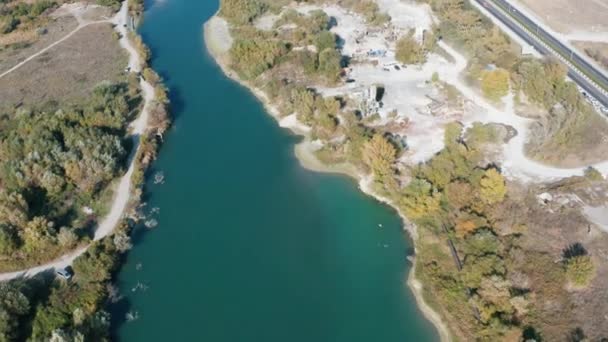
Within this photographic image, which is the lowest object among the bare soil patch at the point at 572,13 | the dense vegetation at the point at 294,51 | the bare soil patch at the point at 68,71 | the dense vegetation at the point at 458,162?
the bare soil patch at the point at 572,13

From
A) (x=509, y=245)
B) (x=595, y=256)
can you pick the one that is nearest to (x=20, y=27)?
(x=509, y=245)

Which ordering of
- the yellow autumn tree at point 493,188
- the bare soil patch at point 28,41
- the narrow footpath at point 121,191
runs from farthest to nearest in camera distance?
1. the bare soil patch at point 28,41
2. the yellow autumn tree at point 493,188
3. the narrow footpath at point 121,191

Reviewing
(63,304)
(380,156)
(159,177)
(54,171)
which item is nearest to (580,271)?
(380,156)

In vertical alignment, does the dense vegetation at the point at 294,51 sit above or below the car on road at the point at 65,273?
below

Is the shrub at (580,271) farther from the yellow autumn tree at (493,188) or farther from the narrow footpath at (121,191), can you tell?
the narrow footpath at (121,191)

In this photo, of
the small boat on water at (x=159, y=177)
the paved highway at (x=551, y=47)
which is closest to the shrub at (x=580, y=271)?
the paved highway at (x=551, y=47)
